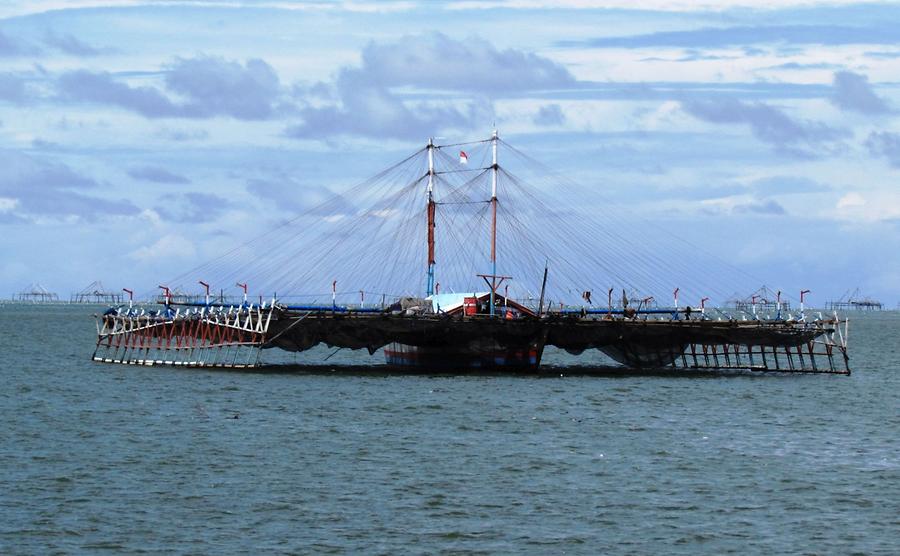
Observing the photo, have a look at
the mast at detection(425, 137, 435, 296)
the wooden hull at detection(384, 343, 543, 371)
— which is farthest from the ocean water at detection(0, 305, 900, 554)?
the mast at detection(425, 137, 435, 296)

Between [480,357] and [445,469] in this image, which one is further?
[480,357]

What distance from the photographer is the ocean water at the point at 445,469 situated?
3809 centimetres

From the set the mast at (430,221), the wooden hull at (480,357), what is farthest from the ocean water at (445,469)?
the mast at (430,221)

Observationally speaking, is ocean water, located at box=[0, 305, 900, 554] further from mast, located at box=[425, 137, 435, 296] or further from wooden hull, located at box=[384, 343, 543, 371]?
mast, located at box=[425, 137, 435, 296]

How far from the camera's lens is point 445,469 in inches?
1940

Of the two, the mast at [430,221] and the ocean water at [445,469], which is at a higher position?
the mast at [430,221]

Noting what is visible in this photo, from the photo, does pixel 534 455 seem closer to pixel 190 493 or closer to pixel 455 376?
pixel 190 493

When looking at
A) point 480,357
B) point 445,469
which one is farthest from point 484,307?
point 445,469

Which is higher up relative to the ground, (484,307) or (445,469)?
(484,307)

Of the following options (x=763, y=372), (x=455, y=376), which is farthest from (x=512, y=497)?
(x=763, y=372)

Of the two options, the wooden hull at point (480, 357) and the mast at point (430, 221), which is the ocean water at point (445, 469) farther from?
the mast at point (430, 221)

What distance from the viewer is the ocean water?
38.1 meters

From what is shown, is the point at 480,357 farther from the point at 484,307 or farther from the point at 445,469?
the point at 445,469

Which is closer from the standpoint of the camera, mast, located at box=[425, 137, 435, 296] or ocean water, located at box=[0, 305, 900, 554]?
ocean water, located at box=[0, 305, 900, 554]
